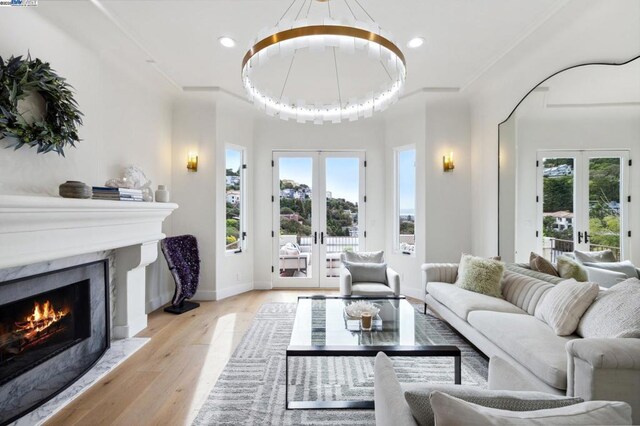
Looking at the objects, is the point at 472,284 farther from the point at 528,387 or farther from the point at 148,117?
the point at 148,117

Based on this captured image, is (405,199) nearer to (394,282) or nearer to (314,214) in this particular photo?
(314,214)

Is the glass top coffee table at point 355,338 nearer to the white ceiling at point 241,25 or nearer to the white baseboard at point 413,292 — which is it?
the white baseboard at point 413,292

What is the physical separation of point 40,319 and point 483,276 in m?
3.87

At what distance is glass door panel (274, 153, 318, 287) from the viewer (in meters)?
5.03

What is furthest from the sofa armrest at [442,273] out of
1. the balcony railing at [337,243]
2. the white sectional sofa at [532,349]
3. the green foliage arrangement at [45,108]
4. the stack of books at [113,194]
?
the green foliage arrangement at [45,108]

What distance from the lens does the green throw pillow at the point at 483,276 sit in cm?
298

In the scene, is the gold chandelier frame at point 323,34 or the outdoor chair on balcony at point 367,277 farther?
the outdoor chair on balcony at point 367,277

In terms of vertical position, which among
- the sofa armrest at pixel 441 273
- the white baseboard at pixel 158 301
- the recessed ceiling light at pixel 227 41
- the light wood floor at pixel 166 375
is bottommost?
the light wood floor at pixel 166 375

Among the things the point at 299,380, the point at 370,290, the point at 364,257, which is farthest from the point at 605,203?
the point at 299,380

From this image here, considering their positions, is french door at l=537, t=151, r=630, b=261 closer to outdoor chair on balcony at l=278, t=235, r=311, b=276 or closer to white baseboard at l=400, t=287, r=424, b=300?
white baseboard at l=400, t=287, r=424, b=300

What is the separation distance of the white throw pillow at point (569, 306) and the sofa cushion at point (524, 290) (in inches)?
12.9

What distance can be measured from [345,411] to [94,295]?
93.4 inches

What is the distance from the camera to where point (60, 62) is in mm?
2461

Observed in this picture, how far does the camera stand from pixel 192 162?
14.1ft
